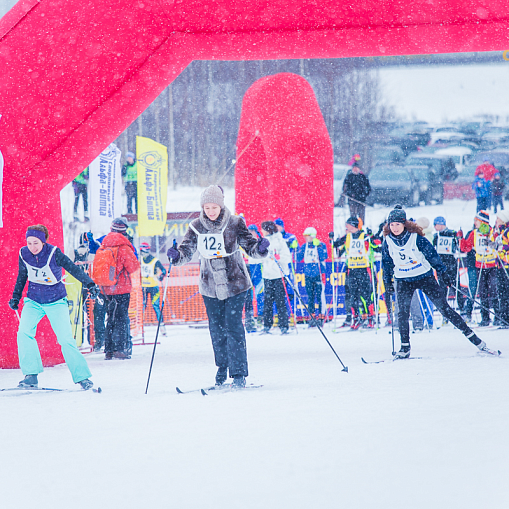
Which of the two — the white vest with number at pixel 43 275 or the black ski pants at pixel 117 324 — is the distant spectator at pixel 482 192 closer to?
the black ski pants at pixel 117 324

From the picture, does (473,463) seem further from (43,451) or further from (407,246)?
(407,246)

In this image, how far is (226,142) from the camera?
27.0m

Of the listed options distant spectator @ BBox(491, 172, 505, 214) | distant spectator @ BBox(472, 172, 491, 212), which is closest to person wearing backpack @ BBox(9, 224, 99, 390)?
distant spectator @ BBox(472, 172, 491, 212)

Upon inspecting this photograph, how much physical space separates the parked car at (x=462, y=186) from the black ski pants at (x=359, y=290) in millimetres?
15297

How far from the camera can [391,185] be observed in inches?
881

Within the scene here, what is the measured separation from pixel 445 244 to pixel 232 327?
18.1 feet

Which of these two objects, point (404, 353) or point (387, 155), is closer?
point (404, 353)

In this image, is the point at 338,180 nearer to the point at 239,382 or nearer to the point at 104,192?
the point at 104,192

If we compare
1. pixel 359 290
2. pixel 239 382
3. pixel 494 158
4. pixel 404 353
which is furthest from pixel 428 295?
pixel 494 158

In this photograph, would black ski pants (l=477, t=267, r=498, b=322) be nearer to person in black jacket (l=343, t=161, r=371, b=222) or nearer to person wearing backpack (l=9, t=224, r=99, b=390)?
person wearing backpack (l=9, t=224, r=99, b=390)

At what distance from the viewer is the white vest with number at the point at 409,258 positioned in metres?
6.14

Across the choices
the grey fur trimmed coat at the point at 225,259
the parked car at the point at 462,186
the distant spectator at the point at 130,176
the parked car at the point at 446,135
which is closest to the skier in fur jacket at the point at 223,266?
the grey fur trimmed coat at the point at 225,259

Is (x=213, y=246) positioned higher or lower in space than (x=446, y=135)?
lower

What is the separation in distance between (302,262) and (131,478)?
722 centimetres
